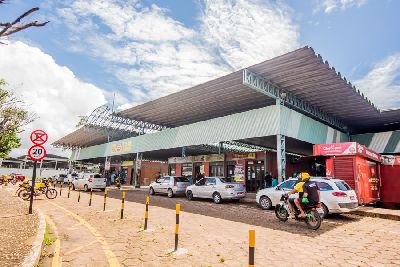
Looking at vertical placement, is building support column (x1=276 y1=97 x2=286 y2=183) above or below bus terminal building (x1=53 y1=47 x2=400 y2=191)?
below

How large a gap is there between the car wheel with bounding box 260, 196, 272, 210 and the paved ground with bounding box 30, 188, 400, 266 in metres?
3.21

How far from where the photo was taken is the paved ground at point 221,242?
17.8 feet

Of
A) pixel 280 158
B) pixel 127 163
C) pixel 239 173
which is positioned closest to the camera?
pixel 280 158

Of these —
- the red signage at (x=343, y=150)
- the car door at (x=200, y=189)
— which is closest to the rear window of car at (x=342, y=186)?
the red signage at (x=343, y=150)

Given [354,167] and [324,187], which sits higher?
[354,167]

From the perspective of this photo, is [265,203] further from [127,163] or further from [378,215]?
[127,163]

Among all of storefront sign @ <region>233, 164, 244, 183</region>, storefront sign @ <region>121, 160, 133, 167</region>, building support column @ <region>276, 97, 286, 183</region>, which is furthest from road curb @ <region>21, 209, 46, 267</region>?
storefront sign @ <region>121, 160, 133, 167</region>

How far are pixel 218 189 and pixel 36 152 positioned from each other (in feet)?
32.3

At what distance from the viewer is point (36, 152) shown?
34.1 ft

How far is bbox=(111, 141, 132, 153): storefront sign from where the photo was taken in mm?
35159

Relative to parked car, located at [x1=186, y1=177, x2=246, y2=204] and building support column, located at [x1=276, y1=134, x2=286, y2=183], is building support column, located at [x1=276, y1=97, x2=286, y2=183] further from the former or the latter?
parked car, located at [x1=186, y1=177, x2=246, y2=204]

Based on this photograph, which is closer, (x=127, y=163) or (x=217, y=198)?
(x=217, y=198)

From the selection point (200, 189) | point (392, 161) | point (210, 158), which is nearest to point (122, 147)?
point (210, 158)

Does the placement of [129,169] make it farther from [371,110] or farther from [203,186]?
[371,110]
